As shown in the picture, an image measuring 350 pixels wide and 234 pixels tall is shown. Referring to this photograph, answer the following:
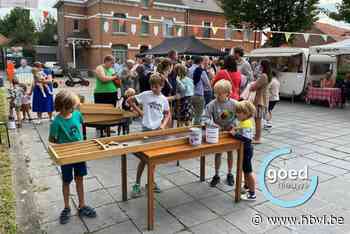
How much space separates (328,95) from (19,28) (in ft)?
132

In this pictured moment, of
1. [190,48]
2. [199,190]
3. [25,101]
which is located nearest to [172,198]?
[199,190]

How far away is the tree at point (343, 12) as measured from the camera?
13.1 metres

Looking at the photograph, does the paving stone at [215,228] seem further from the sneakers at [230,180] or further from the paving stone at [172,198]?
the sneakers at [230,180]

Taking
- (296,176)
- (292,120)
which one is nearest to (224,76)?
(296,176)

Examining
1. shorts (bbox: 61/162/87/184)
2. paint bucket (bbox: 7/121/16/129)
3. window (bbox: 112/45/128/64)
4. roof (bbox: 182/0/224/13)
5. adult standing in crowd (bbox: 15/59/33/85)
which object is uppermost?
roof (bbox: 182/0/224/13)

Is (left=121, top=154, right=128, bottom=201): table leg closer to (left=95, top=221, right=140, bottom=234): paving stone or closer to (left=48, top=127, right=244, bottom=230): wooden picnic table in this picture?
(left=48, top=127, right=244, bottom=230): wooden picnic table

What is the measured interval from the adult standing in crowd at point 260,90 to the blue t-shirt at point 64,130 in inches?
146

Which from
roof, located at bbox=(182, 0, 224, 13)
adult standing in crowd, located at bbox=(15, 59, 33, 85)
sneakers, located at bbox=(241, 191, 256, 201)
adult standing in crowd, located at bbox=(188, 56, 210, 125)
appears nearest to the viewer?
sneakers, located at bbox=(241, 191, 256, 201)

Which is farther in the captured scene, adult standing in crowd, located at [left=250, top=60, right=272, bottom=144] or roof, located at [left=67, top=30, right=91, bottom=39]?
roof, located at [left=67, top=30, right=91, bottom=39]

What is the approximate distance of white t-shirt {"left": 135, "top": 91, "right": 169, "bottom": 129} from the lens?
3.46 meters

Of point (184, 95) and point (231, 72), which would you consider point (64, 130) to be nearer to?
point (231, 72)

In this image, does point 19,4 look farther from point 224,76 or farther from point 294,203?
point 294,203

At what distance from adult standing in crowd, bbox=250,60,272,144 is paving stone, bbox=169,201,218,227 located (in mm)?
2855

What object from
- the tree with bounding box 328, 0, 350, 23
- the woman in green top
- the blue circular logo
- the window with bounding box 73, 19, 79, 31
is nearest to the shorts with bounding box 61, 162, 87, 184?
the blue circular logo
